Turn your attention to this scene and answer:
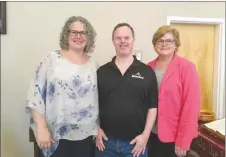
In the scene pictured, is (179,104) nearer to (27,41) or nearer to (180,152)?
(180,152)

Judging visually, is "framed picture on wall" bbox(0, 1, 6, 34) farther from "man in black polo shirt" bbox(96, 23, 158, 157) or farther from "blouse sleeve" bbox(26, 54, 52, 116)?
"man in black polo shirt" bbox(96, 23, 158, 157)

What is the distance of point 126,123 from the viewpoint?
60.6 inches

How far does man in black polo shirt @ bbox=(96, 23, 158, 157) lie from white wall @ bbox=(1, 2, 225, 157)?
107 centimetres

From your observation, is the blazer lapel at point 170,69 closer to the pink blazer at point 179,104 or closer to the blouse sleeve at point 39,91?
the pink blazer at point 179,104

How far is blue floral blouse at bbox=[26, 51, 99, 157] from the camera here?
4.93 feet

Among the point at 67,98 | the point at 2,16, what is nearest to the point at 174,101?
the point at 67,98

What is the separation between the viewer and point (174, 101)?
1587 millimetres

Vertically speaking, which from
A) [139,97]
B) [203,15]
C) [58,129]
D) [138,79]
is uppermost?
[203,15]

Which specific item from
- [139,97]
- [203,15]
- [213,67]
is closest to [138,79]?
[139,97]

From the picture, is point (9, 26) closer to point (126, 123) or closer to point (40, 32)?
point (40, 32)

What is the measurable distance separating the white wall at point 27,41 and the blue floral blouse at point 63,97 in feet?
3.25

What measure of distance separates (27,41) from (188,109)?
5.28ft

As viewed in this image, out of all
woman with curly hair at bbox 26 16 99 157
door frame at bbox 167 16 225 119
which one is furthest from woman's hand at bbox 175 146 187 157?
door frame at bbox 167 16 225 119

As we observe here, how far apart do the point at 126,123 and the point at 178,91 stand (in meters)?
0.37
